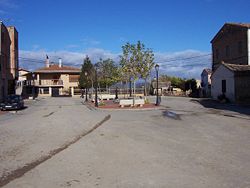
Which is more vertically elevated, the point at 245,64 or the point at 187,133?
the point at 245,64

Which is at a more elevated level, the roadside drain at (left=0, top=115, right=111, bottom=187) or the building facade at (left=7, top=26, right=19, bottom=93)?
the building facade at (left=7, top=26, right=19, bottom=93)

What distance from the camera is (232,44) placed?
1927 inches

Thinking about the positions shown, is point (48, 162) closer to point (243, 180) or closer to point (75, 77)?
point (243, 180)

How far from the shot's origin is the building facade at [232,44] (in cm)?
4484

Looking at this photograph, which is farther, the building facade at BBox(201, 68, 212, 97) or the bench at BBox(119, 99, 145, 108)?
the building facade at BBox(201, 68, 212, 97)

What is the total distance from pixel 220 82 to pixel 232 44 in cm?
827

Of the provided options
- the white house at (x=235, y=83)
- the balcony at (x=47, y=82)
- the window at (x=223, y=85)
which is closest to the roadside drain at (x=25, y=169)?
the white house at (x=235, y=83)

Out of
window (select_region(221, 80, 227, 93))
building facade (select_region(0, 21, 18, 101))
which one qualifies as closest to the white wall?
window (select_region(221, 80, 227, 93))

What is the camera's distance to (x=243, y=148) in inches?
436

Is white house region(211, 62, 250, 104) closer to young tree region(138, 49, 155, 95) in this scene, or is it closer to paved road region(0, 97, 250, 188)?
young tree region(138, 49, 155, 95)

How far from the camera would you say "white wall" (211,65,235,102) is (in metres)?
39.4

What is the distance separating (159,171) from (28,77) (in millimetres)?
86691

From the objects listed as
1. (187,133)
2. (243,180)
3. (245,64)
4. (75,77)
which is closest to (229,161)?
(243,180)

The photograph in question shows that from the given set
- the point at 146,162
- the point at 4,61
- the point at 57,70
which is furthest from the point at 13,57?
the point at 146,162
